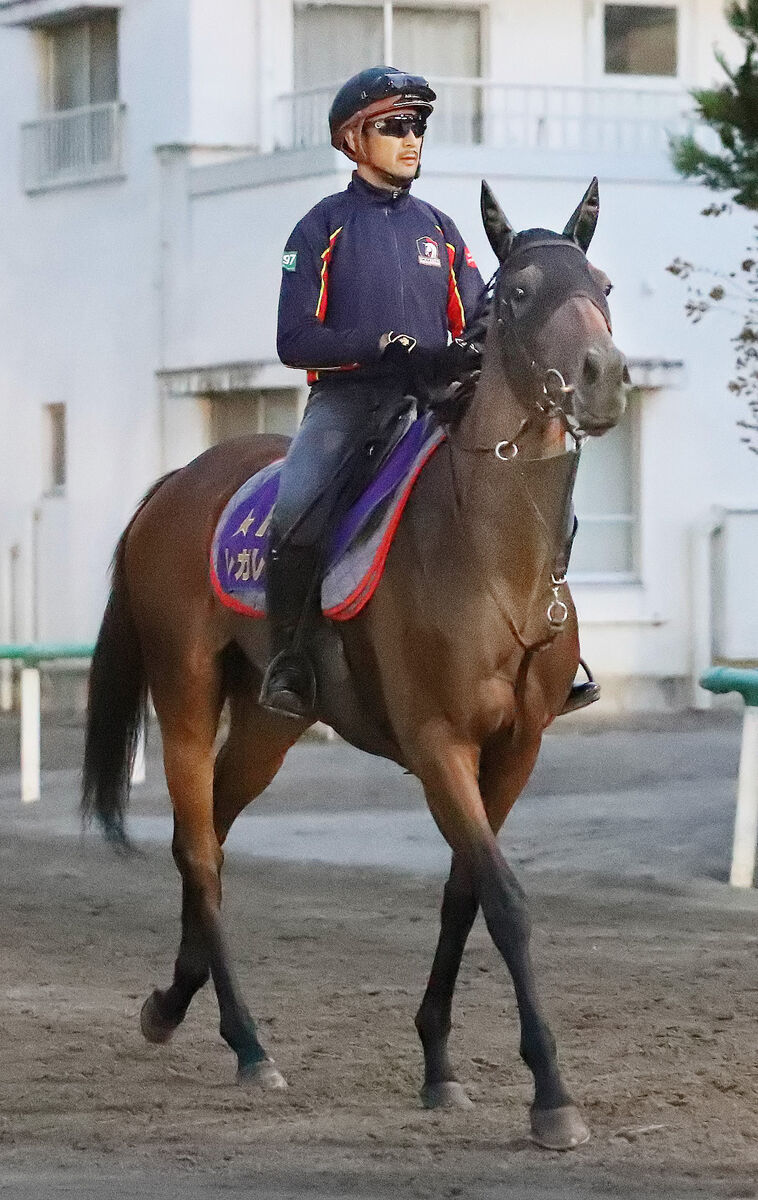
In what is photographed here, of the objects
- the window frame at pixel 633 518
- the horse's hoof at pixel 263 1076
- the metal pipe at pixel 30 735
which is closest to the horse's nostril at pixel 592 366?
the horse's hoof at pixel 263 1076

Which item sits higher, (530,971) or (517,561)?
(517,561)

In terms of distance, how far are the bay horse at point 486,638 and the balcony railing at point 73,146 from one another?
15.6m

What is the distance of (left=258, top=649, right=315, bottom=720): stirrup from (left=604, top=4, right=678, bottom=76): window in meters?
16.6

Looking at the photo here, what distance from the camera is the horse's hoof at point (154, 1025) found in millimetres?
7152

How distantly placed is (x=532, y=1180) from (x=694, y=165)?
6.20m

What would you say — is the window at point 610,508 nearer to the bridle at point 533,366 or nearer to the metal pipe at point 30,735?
the metal pipe at point 30,735

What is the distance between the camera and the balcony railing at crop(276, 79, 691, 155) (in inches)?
828

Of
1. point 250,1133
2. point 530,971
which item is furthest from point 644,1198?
point 250,1133

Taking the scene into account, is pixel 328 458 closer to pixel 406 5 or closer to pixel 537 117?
pixel 537 117

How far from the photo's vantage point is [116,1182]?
5.40m

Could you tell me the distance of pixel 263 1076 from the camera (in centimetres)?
650

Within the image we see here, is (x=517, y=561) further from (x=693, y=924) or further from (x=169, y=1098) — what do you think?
(x=693, y=924)

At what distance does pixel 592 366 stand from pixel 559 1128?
6.20 ft

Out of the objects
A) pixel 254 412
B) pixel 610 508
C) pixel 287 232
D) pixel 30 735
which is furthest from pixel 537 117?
pixel 30 735
